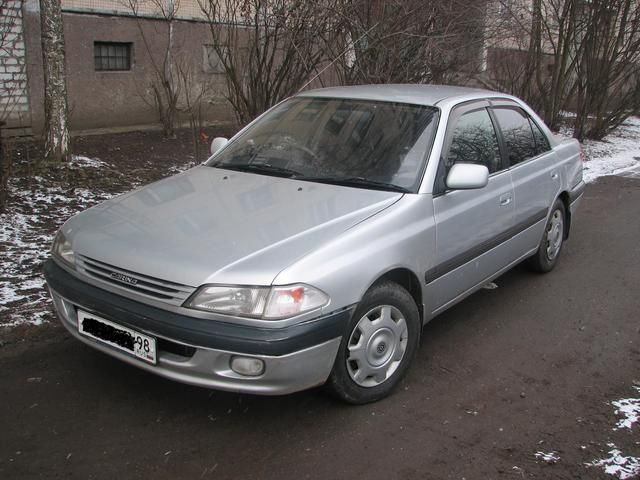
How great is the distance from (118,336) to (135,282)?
293 millimetres

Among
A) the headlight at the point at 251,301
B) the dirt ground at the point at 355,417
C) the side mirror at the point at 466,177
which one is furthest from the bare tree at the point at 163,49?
the headlight at the point at 251,301

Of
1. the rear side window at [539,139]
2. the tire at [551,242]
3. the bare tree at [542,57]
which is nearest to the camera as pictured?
the rear side window at [539,139]

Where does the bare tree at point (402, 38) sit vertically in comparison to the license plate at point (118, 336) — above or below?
above

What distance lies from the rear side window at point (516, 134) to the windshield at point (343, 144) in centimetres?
86

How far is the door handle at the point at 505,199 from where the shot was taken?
4339 millimetres

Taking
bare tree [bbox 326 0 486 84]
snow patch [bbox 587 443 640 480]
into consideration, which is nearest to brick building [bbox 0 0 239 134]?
bare tree [bbox 326 0 486 84]

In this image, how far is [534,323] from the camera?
4516mm

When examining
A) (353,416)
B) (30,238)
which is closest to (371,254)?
(353,416)

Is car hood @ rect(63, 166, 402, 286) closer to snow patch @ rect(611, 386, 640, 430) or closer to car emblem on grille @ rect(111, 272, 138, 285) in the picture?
car emblem on grille @ rect(111, 272, 138, 285)

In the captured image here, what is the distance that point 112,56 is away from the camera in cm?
1114

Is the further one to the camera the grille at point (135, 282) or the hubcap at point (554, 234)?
the hubcap at point (554, 234)

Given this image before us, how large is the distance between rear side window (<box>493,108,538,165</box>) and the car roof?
18 centimetres

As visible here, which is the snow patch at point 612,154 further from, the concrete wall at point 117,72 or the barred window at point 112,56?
the barred window at point 112,56

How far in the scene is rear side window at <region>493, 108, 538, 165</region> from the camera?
15.3 ft
